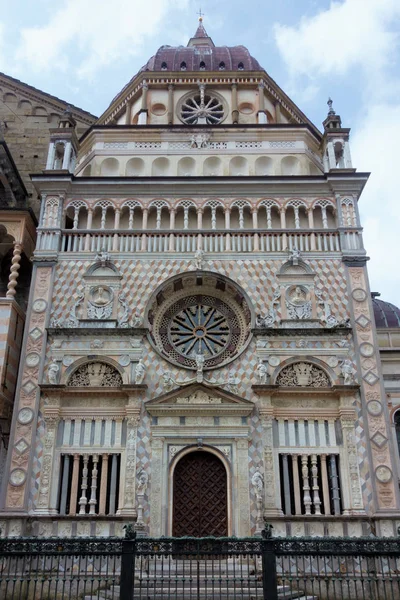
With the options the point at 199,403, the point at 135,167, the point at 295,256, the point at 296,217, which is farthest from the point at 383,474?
the point at 135,167

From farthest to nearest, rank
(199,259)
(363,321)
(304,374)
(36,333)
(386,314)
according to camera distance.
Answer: (386,314)
(199,259)
(363,321)
(36,333)
(304,374)

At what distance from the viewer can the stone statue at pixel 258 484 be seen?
53.5 ft

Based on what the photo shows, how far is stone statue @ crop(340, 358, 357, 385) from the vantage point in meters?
17.6

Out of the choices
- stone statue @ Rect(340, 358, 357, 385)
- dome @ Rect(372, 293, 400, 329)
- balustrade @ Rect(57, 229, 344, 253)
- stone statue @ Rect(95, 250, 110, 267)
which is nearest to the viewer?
stone statue @ Rect(340, 358, 357, 385)

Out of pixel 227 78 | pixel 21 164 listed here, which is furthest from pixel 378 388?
pixel 21 164

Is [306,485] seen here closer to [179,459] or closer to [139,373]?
[179,459]

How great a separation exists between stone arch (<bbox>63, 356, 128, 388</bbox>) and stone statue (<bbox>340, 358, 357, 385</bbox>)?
250 inches

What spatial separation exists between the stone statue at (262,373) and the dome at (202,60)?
46.3ft

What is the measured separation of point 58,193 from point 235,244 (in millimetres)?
6204

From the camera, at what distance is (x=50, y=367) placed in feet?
58.9

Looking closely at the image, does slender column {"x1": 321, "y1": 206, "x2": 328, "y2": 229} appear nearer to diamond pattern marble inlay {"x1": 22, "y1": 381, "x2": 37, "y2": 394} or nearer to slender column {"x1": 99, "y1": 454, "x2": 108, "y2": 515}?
slender column {"x1": 99, "y1": 454, "x2": 108, "y2": 515}

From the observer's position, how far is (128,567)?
11539 mm

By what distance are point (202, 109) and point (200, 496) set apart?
49.3ft

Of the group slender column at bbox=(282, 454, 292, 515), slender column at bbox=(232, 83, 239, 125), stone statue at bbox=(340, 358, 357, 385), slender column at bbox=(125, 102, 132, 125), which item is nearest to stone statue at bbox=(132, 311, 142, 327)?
slender column at bbox=(282, 454, 292, 515)
